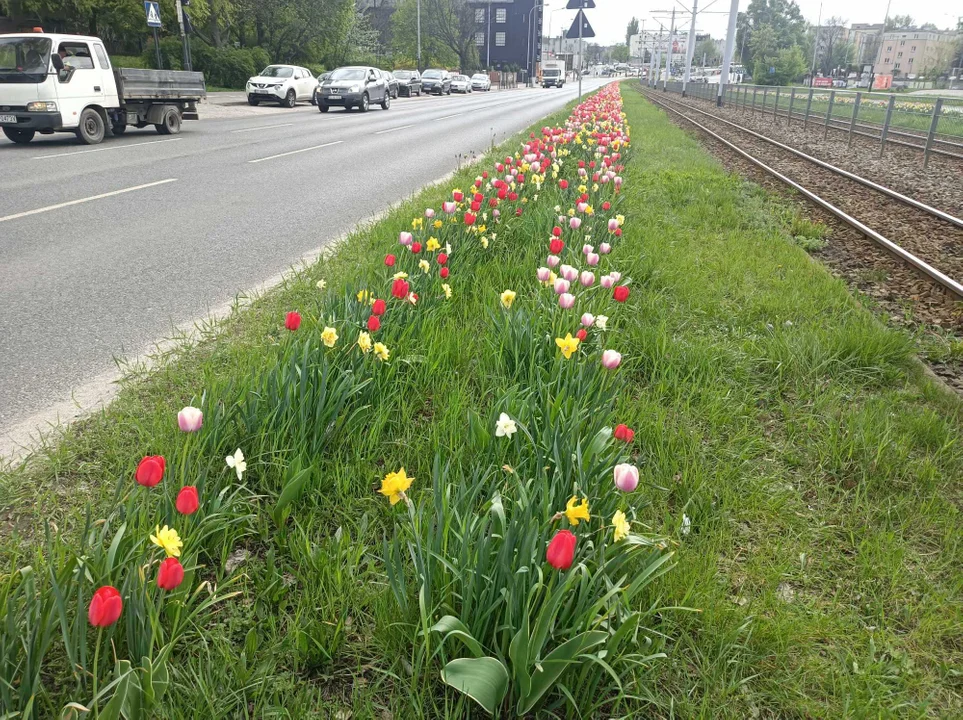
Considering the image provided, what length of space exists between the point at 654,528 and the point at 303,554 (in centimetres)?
117

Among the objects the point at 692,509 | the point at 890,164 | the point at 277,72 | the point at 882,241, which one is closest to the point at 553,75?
the point at 277,72

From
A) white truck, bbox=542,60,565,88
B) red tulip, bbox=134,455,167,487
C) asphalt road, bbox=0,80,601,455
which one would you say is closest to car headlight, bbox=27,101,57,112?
asphalt road, bbox=0,80,601,455

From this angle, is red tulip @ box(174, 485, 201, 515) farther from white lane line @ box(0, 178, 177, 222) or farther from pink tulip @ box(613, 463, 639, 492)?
white lane line @ box(0, 178, 177, 222)

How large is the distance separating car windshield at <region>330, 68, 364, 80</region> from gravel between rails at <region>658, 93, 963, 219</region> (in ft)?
49.7

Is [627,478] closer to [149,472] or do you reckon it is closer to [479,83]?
[149,472]

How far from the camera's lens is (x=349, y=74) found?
92.5ft

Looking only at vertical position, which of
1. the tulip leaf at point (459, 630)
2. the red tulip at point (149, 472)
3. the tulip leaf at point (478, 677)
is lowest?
the tulip leaf at point (478, 677)

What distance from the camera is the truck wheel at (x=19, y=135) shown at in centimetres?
1384

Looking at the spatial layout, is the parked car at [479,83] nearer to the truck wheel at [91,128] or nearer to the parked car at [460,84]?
the parked car at [460,84]

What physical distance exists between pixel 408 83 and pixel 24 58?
32894mm

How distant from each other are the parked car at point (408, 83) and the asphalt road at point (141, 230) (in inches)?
1178

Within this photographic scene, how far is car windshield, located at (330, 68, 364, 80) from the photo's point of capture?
27928 millimetres

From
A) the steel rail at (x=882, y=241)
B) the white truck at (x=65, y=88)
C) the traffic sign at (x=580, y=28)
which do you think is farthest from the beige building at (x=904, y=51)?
the white truck at (x=65, y=88)

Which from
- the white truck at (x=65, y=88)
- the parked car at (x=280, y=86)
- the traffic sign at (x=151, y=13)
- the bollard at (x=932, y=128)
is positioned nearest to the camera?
the white truck at (x=65, y=88)
